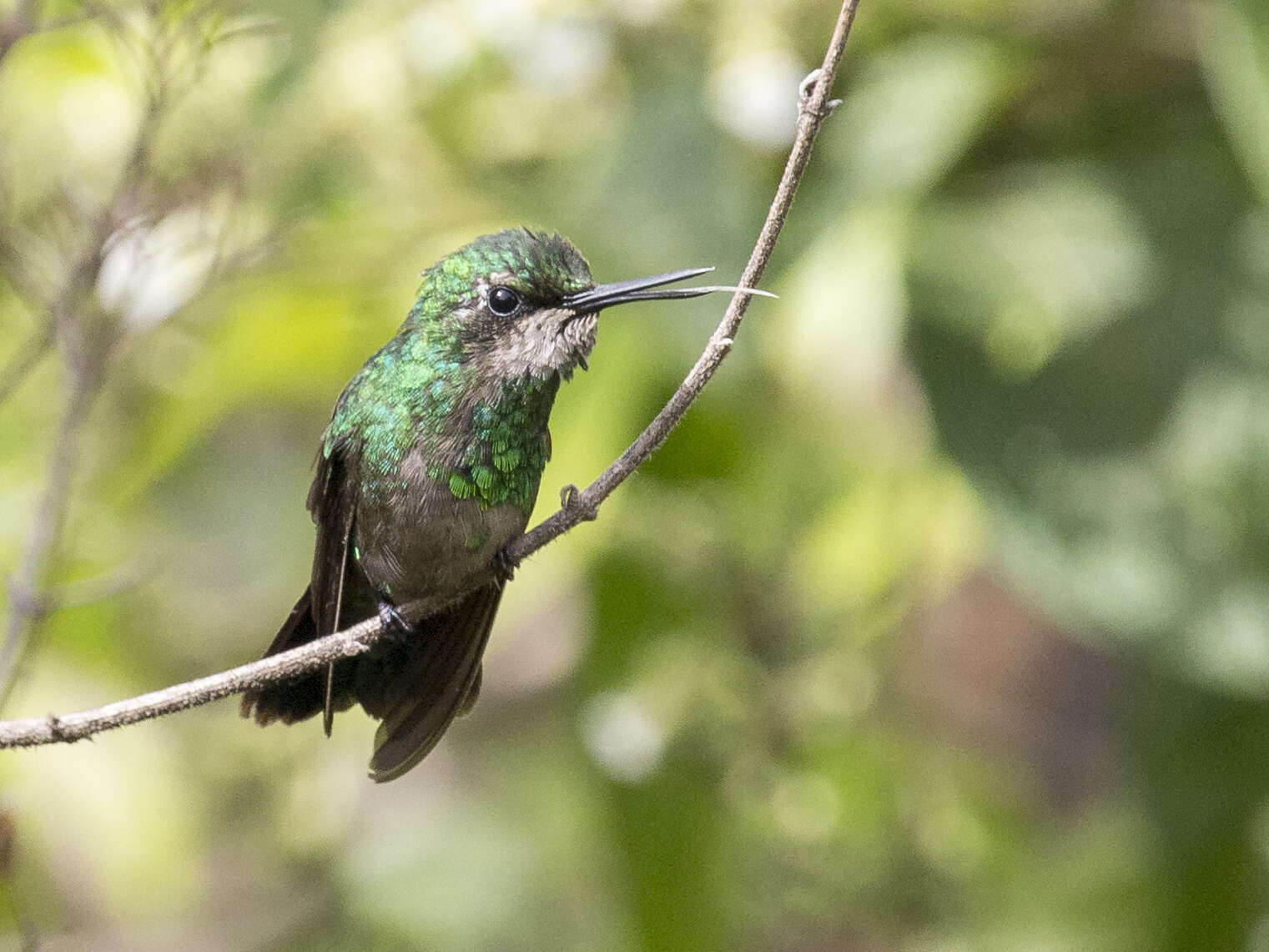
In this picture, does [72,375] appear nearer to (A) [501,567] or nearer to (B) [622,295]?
(A) [501,567]

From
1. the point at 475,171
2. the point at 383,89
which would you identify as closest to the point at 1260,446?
the point at 475,171

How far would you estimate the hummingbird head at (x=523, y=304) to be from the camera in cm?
150

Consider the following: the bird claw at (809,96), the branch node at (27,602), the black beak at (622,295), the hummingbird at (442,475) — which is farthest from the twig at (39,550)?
the bird claw at (809,96)

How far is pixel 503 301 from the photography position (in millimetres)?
1574

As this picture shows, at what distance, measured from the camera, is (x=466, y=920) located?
3.31m

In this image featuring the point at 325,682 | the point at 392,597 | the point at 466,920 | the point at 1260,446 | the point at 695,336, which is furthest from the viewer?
the point at 466,920

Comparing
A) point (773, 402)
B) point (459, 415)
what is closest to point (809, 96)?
point (459, 415)

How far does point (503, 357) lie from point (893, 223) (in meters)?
1.19

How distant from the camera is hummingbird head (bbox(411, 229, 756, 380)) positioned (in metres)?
1.50

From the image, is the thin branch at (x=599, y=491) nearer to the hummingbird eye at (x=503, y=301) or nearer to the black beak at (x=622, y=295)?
the black beak at (x=622, y=295)

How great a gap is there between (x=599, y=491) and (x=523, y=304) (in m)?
0.48

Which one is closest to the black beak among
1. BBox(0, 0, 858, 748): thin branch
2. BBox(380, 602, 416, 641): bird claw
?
BBox(0, 0, 858, 748): thin branch

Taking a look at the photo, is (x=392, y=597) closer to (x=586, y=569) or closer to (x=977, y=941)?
(x=586, y=569)

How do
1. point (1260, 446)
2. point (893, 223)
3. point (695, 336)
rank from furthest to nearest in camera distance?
point (893, 223) < point (1260, 446) < point (695, 336)
